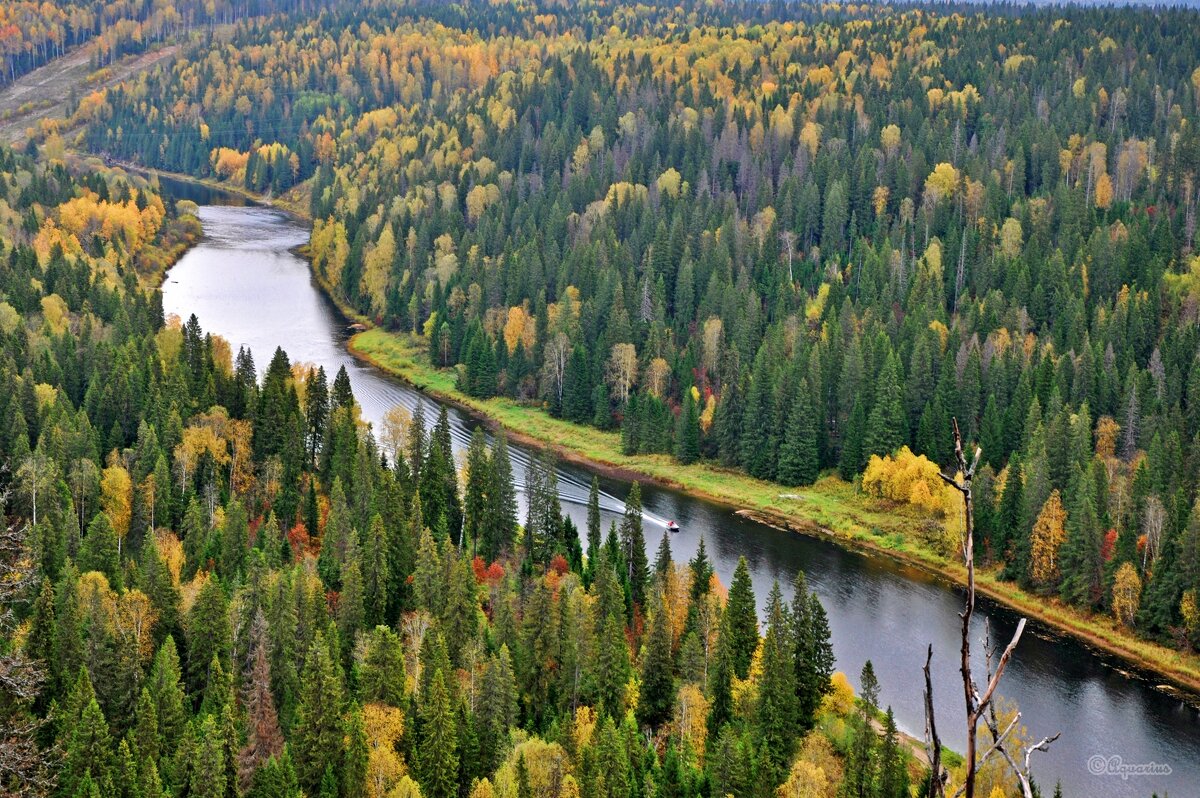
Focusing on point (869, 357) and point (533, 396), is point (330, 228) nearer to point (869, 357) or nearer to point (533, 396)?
point (533, 396)

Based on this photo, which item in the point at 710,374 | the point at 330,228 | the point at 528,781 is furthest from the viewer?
the point at 330,228

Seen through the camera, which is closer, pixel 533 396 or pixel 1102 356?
pixel 1102 356

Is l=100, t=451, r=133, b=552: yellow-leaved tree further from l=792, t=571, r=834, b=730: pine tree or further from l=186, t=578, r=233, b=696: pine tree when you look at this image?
l=792, t=571, r=834, b=730: pine tree

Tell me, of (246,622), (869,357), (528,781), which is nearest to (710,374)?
(869,357)

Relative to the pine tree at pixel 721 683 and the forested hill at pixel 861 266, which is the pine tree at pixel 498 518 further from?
the forested hill at pixel 861 266

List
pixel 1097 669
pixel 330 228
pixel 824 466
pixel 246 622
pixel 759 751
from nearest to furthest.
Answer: pixel 759 751, pixel 246 622, pixel 1097 669, pixel 824 466, pixel 330 228

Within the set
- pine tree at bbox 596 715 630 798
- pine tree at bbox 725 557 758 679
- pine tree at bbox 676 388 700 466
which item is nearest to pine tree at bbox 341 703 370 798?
pine tree at bbox 596 715 630 798
